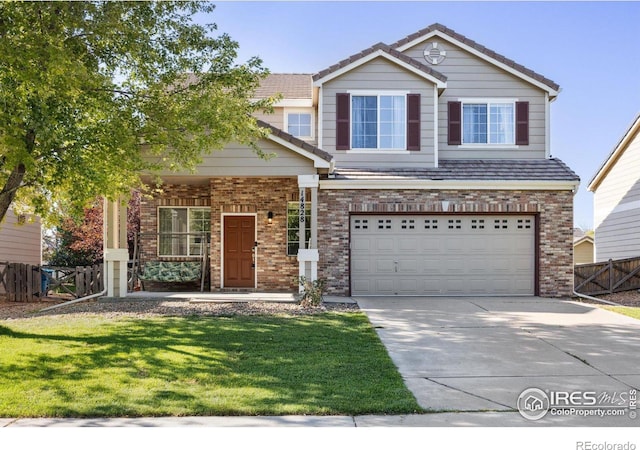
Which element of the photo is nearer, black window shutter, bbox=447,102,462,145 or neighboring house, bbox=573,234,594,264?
black window shutter, bbox=447,102,462,145

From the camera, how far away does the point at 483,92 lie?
53.0 ft

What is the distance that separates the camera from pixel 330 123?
15.2 m

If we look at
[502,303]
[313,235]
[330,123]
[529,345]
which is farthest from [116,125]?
[502,303]

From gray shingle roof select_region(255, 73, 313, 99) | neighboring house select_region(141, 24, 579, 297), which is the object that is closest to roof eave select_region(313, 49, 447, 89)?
neighboring house select_region(141, 24, 579, 297)

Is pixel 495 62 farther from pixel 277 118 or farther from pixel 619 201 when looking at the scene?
pixel 619 201

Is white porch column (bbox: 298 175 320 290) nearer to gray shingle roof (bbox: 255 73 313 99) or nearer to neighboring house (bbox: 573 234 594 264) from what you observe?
gray shingle roof (bbox: 255 73 313 99)

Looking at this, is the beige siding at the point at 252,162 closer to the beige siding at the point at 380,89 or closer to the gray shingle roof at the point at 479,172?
the gray shingle roof at the point at 479,172

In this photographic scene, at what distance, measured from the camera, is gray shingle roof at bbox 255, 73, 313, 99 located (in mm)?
17336

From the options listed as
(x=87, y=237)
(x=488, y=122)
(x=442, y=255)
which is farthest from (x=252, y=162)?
(x=87, y=237)

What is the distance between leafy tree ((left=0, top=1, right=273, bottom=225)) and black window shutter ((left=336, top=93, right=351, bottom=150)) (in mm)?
3448

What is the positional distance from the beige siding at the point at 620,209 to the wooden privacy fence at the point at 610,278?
57.4 inches

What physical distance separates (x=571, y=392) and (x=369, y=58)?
36.7ft

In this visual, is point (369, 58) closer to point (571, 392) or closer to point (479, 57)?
point (479, 57)

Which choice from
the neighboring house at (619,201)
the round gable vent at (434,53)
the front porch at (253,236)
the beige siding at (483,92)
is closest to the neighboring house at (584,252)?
the neighboring house at (619,201)
